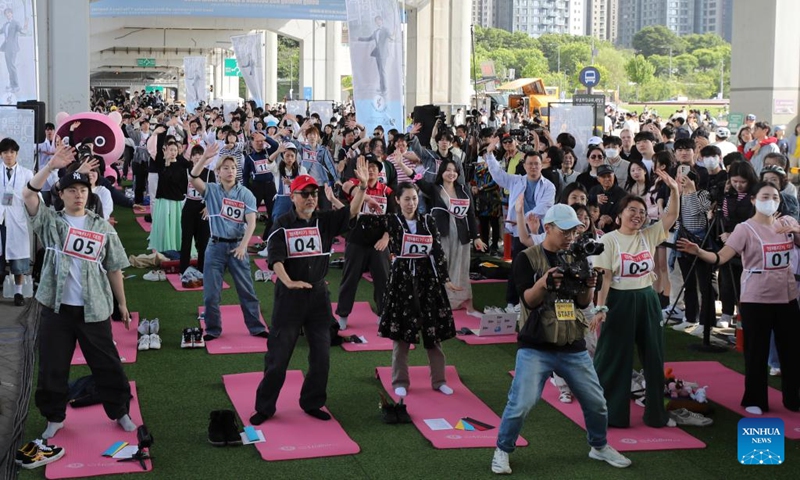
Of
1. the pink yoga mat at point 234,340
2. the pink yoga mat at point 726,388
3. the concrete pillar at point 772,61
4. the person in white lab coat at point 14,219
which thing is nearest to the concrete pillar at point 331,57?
the concrete pillar at point 772,61

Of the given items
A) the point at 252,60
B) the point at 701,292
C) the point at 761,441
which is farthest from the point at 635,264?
the point at 252,60

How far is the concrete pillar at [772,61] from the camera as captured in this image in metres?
21.0

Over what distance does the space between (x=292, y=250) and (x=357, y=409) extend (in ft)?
4.78

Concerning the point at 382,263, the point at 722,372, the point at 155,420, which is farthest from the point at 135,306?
the point at 722,372

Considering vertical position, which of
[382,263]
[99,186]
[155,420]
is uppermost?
[99,186]

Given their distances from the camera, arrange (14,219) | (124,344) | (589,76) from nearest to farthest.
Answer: (124,344) < (14,219) < (589,76)

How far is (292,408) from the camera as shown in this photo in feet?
27.7

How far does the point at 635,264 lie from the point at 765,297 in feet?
4.25

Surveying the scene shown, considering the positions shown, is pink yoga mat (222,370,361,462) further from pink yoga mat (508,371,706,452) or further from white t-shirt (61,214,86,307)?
pink yoga mat (508,371,706,452)

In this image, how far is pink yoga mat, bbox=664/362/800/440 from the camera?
27.4 ft

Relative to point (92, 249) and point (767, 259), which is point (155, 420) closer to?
point (92, 249)

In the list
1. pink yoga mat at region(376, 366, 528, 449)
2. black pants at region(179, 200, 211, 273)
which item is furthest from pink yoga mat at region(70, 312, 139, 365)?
pink yoga mat at region(376, 366, 528, 449)

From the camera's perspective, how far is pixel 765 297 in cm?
837

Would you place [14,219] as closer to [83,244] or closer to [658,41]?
[83,244]
